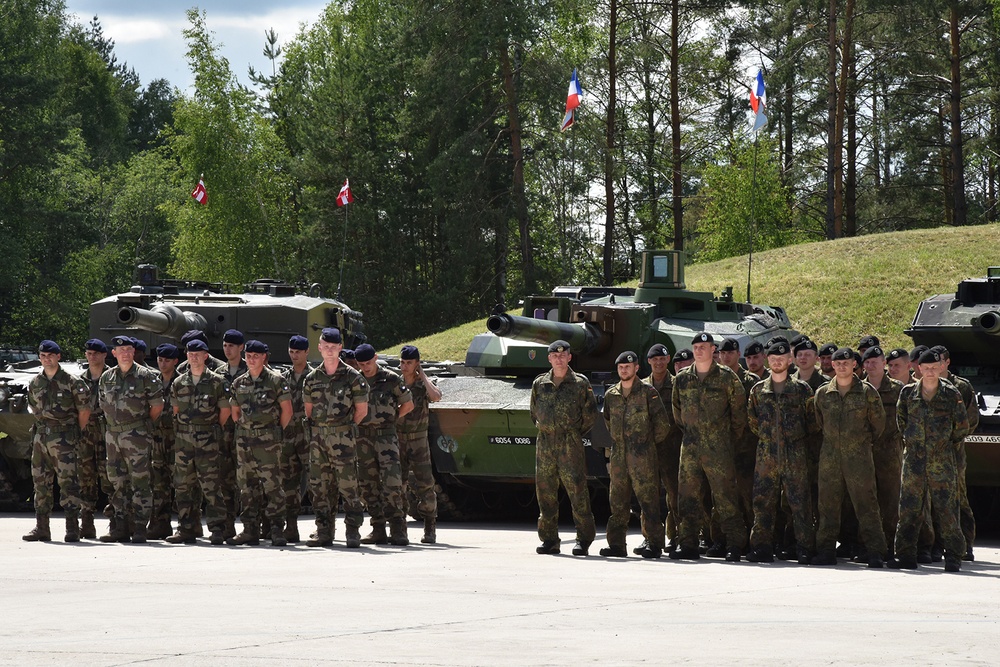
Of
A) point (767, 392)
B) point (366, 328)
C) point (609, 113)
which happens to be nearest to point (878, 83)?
point (609, 113)

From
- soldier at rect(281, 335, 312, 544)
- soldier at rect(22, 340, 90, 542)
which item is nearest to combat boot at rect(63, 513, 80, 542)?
soldier at rect(22, 340, 90, 542)

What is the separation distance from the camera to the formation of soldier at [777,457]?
33.3 feet

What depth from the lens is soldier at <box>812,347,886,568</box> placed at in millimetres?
10078

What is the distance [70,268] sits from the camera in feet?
149

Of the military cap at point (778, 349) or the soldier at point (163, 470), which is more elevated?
the military cap at point (778, 349)

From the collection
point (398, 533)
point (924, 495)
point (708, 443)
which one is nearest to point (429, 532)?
point (398, 533)

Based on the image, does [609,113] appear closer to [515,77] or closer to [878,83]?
[515,77]

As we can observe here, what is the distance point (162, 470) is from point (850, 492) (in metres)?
5.47

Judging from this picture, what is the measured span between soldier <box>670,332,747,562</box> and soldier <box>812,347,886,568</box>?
2.00 ft

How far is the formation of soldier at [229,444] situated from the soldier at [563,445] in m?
1.21

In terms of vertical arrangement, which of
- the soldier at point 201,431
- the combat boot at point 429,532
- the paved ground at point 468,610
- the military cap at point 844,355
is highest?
the military cap at point 844,355

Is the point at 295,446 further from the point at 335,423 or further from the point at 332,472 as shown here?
the point at 335,423

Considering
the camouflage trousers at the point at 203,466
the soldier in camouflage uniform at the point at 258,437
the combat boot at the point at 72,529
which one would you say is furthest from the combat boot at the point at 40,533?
the soldier in camouflage uniform at the point at 258,437

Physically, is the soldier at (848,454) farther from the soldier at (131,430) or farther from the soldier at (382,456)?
the soldier at (131,430)
